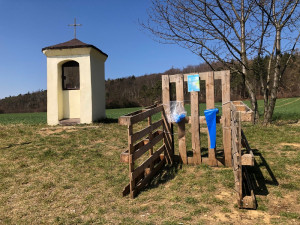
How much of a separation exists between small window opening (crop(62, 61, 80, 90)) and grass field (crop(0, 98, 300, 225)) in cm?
582

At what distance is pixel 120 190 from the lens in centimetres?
445

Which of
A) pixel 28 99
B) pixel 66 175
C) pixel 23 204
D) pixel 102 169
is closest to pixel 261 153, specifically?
pixel 102 169

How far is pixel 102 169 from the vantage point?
5711 mm

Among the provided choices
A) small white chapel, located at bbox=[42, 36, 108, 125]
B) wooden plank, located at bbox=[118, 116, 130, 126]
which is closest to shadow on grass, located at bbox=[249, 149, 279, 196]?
wooden plank, located at bbox=[118, 116, 130, 126]

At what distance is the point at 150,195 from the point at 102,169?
6.42ft

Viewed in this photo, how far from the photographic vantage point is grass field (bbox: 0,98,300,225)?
3354 millimetres

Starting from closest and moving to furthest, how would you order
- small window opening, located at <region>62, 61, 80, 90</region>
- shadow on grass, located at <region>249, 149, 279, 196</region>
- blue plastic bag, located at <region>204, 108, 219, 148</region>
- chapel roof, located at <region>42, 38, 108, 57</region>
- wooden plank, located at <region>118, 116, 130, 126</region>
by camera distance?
1. wooden plank, located at <region>118, 116, 130, 126</region>
2. shadow on grass, located at <region>249, 149, 279, 196</region>
3. blue plastic bag, located at <region>204, 108, 219, 148</region>
4. chapel roof, located at <region>42, 38, 108, 57</region>
5. small window opening, located at <region>62, 61, 80, 90</region>

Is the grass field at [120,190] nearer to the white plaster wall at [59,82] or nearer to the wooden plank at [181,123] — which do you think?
the wooden plank at [181,123]

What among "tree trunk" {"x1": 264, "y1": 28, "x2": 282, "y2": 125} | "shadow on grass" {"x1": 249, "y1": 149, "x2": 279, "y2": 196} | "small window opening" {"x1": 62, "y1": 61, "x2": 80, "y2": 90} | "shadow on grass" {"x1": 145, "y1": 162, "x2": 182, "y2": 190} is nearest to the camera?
"shadow on grass" {"x1": 249, "y1": 149, "x2": 279, "y2": 196}

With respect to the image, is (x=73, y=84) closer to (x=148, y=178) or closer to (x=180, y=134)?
(x=180, y=134)

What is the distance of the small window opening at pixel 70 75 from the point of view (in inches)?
501

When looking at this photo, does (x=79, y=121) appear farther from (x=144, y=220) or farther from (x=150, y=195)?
(x=144, y=220)

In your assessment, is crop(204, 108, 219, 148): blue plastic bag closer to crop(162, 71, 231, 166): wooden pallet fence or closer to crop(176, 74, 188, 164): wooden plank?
crop(162, 71, 231, 166): wooden pallet fence

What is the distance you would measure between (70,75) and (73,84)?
2.00 ft
